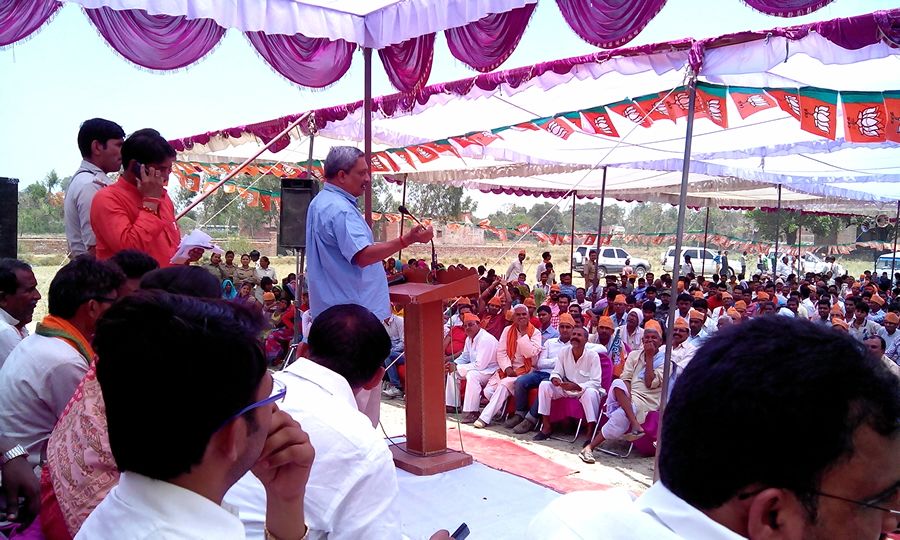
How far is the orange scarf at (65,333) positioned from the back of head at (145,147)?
91cm

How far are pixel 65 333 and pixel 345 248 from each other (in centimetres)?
144

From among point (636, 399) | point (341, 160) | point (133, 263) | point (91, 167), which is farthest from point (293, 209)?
A: point (133, 263)

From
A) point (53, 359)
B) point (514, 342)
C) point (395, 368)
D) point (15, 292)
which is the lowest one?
point (395, 368)

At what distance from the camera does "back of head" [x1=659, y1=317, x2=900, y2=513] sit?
2.93ft

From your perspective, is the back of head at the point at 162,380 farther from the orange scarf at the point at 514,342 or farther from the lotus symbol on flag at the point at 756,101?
the orange scarf at the point at 514,342

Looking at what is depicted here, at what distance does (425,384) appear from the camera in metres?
4.09

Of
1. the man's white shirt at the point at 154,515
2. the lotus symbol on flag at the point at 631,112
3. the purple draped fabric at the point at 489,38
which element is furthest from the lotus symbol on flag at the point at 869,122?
the man's white shirt at the point at 154,515

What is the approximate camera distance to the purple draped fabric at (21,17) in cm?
385

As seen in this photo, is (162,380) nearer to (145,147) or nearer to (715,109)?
(145,147)

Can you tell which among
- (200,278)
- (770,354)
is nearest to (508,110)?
(200,278)

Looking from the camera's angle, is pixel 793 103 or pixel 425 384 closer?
pixel 425 384

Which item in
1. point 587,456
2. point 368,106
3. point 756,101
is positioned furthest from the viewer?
point 587,456

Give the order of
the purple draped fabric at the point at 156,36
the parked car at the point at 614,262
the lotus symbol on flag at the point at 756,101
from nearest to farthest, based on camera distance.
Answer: the purple draped fabric at the point at 156,36 < the lotus symbol on flag at the point at 756,101 < the parked car at the point at 614,262

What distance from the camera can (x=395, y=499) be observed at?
5.84 ft
